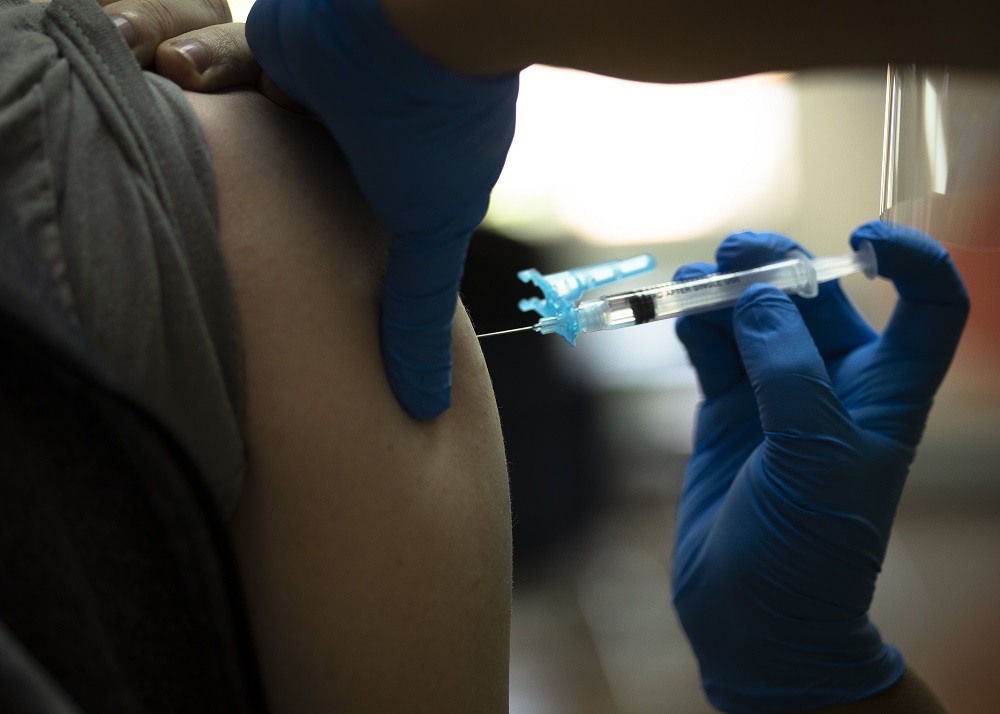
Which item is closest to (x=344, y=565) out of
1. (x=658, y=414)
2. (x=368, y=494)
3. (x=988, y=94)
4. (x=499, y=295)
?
(x=368, y=494)

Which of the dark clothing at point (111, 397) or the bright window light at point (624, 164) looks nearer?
the dark clothing at point (111, 397)

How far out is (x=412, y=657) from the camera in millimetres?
613

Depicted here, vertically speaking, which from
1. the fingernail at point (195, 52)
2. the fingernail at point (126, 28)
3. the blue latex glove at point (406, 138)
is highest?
the fingernail at point (126, 28)

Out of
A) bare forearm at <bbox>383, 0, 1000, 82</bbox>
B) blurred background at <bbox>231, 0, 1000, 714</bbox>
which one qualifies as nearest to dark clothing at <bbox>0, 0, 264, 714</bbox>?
bare forearm at <bbox>383, 0, 1000, 82</bbox>

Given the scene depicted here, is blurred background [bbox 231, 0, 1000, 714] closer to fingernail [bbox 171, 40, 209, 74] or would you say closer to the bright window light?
the bright window light

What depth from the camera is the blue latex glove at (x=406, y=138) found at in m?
0.57

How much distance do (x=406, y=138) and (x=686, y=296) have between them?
777mm

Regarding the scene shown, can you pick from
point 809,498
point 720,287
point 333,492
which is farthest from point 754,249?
point 333,492

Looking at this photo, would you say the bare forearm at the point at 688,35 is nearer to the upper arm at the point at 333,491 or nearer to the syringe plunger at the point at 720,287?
the upper arm at the point at 333,491

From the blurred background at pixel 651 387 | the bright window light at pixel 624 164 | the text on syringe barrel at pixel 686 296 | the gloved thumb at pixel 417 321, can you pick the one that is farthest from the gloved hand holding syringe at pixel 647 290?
the bright window light at pixel 624 164

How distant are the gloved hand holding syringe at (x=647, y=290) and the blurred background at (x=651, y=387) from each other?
54 centimetres

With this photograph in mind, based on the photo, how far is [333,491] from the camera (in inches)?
23.3

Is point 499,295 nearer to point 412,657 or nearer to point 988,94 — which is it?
point 988,94

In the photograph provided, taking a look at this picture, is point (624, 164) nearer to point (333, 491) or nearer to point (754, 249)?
point (754, 249)
